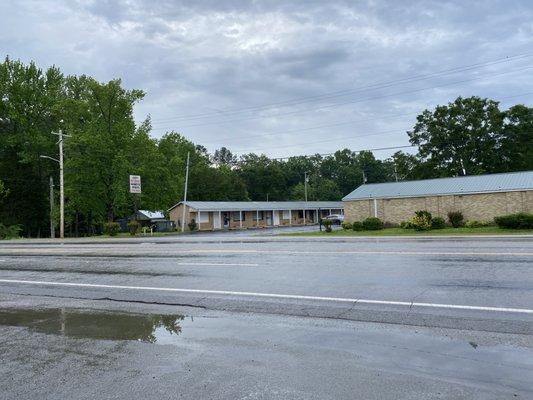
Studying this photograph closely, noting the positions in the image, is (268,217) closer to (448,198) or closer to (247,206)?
(247,206)

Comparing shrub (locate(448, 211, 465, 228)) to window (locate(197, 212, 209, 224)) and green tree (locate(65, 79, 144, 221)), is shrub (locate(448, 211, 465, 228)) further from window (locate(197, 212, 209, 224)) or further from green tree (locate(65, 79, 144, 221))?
window (locate(197, 212, 209, 224))

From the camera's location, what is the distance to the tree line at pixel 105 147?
5012cm

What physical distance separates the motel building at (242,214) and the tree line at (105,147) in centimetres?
323

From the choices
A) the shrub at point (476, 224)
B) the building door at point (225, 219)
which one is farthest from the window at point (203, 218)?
the shrub at point (476, 224)

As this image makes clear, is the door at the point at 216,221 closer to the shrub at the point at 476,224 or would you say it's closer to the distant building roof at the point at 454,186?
the distant building roof at the point at 454,186

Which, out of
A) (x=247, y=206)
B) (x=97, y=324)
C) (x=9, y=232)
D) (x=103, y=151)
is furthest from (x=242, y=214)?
(x=97, y=324)

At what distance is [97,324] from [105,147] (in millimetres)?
45044

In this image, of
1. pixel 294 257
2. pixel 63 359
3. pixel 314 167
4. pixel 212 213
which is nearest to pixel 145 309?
pixel 63 359

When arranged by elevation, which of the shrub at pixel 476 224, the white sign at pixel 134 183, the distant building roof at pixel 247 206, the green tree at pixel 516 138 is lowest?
the shrub at pixel 476 224

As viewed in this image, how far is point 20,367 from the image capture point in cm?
541

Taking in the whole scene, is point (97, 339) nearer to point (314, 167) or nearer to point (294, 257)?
point (294, 257)

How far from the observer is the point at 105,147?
163ft

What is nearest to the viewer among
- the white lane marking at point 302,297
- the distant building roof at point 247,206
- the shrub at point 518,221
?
the white lane marking at point 302,297

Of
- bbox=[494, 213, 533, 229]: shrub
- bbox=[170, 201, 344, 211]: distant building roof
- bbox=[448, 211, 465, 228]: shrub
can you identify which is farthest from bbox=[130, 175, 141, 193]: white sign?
bbox=[494, 213, 533, 229]: shrub
